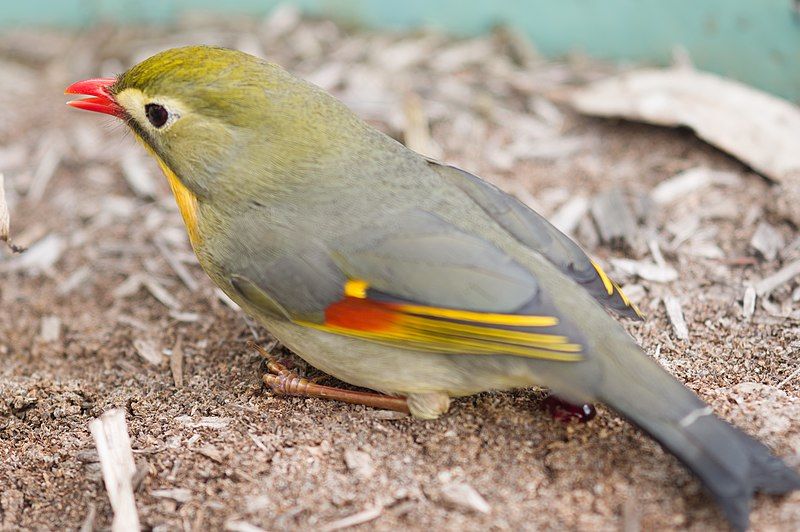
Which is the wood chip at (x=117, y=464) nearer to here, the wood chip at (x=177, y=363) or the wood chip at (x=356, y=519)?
the wood chip at (x=177, y=363)

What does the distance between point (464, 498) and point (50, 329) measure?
2753 millimetres

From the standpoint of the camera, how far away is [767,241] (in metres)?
4.97

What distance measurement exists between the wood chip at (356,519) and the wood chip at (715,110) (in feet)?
11.1

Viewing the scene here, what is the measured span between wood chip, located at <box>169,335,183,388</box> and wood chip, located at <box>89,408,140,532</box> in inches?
22.4

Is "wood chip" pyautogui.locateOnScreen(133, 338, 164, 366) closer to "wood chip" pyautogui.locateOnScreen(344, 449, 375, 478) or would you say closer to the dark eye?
the dark eye

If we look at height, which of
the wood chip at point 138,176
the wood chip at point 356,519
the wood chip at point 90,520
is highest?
the wood chip at point 138,176

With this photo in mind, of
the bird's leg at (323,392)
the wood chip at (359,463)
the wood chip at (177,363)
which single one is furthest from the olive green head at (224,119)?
the wood chip at (359,463)

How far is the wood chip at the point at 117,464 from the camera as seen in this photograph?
3.32 meters

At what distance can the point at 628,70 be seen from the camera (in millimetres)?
6754

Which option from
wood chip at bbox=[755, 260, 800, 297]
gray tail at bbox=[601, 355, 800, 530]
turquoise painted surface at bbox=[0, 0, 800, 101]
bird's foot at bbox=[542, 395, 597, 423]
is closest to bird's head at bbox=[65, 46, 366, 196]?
bird's foot at bbox=[542, 395, 597, 423]

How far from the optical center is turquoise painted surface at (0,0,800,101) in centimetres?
610

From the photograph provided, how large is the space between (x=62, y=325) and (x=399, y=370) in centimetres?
228

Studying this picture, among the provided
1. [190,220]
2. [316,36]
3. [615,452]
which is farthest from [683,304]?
[316,36]

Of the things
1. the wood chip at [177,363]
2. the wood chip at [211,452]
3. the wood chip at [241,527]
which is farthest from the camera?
the wood chip at [177,363]
